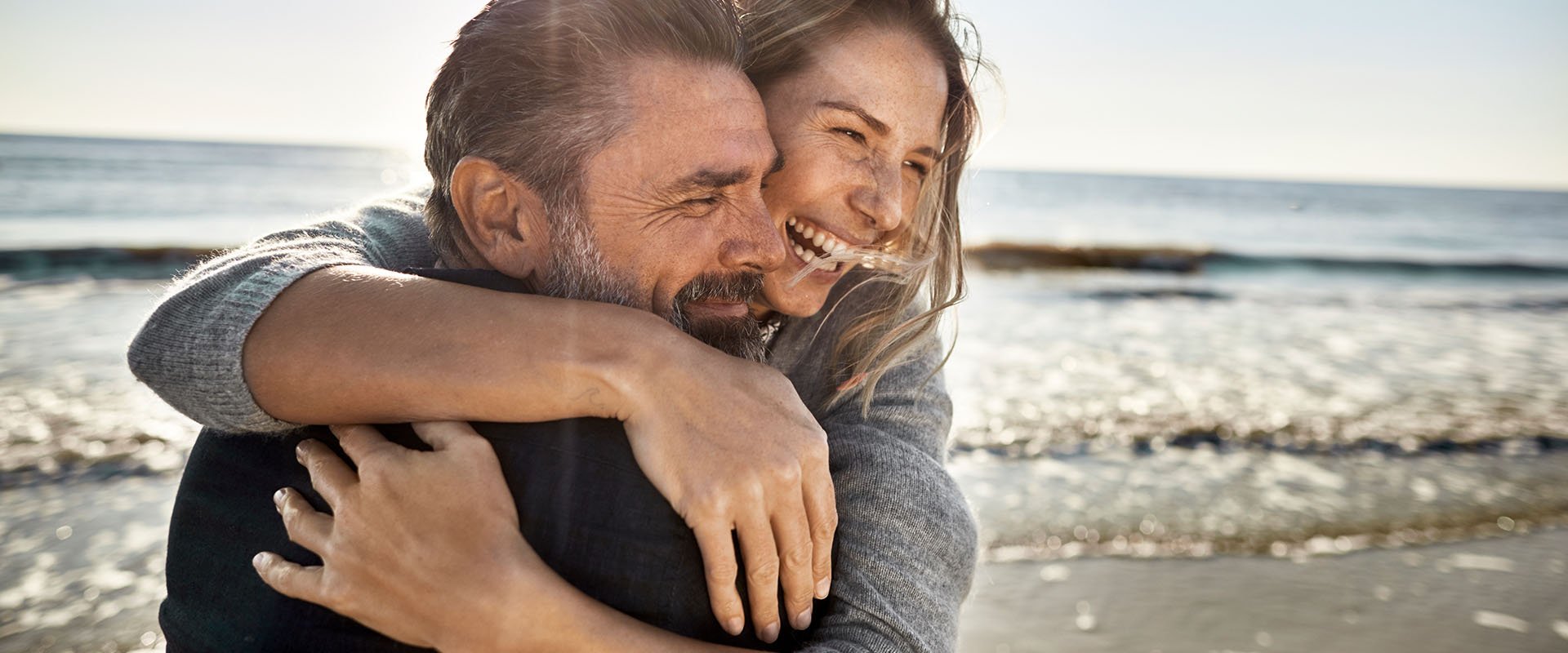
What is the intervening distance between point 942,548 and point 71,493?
495 centimetres

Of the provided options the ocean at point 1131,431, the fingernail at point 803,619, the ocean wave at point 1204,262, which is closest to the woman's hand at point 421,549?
the fingernail at point 803,619

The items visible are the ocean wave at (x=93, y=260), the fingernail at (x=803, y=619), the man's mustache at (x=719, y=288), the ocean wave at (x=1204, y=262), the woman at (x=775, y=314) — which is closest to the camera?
the woman at (x=775, y=314)

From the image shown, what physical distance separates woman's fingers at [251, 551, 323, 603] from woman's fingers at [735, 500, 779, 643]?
585 millimetres

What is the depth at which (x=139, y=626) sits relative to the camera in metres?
3.71

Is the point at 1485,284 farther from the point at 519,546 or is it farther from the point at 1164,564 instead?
the point at 519,546

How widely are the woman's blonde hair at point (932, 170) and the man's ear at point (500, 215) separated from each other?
782 mm

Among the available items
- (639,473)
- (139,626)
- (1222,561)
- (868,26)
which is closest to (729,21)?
(868,26)

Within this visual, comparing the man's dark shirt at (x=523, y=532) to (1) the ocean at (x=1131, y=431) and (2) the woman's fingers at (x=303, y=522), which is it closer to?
(2) the woman's fingers at (x=303, y=522)

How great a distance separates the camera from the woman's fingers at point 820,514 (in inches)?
58.8

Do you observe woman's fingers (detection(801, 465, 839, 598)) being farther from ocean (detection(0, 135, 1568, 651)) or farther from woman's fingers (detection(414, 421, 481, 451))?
ocean (detection(0, 135, 1568, 651))

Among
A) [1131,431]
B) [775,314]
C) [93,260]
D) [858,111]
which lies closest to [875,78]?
[858,111]

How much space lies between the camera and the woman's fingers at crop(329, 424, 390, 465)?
1419mm

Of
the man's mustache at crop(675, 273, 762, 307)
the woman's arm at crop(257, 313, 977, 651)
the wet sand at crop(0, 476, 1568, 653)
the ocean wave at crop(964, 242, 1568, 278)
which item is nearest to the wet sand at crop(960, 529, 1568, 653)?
the wet sand at crop(0, 476, 1568, 653)

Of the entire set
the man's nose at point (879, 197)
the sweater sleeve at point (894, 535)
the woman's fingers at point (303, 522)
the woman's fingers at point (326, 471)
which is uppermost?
the man's nose at point (879, 197)
